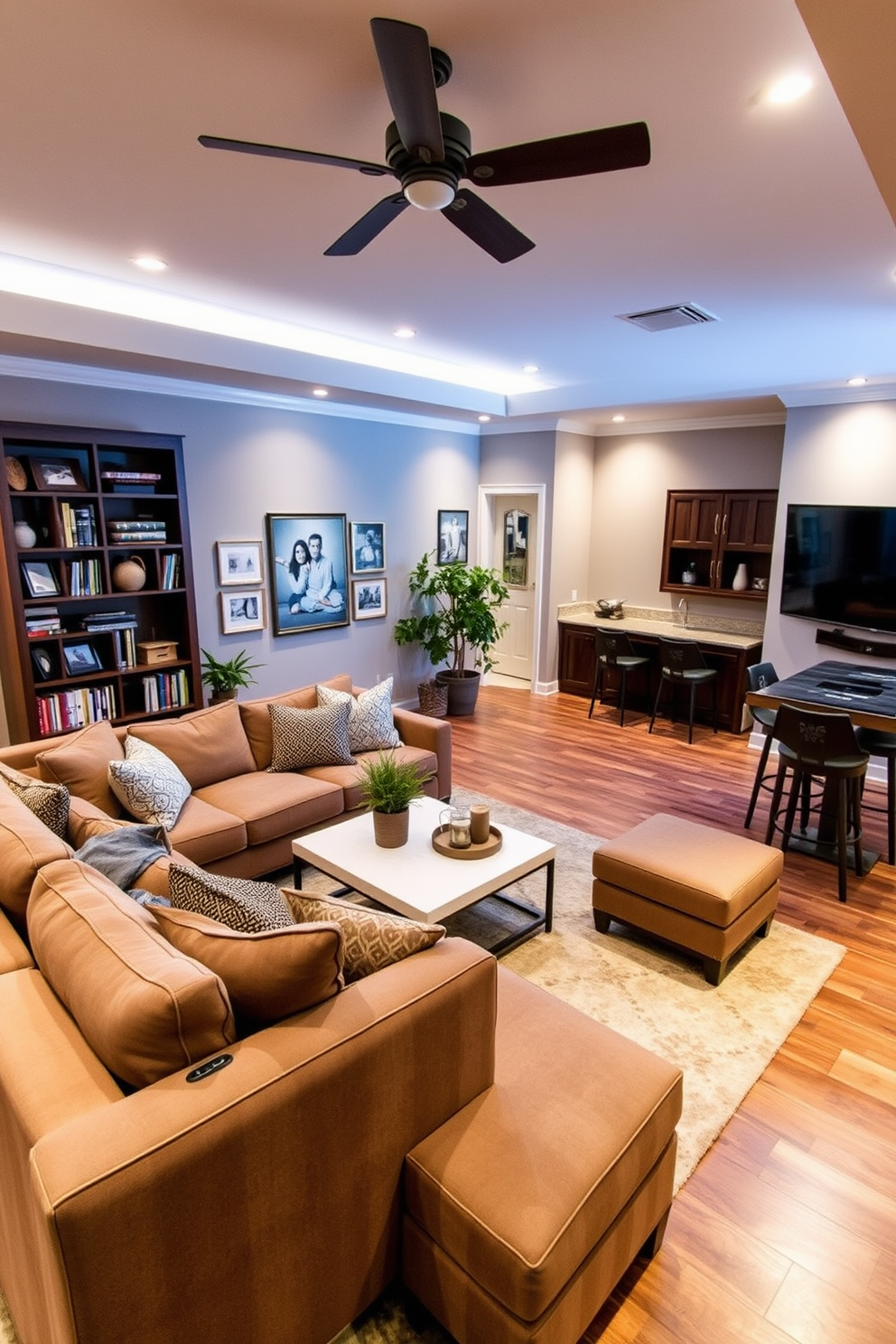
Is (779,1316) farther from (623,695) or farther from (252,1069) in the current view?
(623,695)

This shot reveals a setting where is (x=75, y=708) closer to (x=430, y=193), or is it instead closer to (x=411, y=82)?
(x=430, y=193)

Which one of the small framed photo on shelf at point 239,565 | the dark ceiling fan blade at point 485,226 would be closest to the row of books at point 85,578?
the small framed photo on shelf at point 239,565

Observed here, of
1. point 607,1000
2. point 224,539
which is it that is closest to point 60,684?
point 224,539

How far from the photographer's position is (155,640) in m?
4.87

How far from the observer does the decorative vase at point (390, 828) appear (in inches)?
118

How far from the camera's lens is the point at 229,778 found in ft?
12.5

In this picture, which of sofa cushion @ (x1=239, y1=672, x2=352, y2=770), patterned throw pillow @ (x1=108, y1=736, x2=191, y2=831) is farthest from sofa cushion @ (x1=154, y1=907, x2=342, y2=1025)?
sofa cushion @ (x1=239, y1=672, x2=352, y2=770)

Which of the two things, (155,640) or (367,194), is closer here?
(367,194)

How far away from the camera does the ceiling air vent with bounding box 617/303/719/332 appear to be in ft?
12.5

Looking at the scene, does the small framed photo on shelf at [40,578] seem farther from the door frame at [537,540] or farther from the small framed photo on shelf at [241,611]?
the door frame at [537,540]

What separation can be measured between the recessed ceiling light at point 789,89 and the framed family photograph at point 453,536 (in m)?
5.28

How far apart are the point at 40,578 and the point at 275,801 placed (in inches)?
79.3

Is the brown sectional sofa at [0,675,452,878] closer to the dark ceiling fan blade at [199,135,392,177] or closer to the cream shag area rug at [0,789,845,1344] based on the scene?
the cream shag area rug at [0,789,845,1344]

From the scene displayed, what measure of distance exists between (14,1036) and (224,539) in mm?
4274
